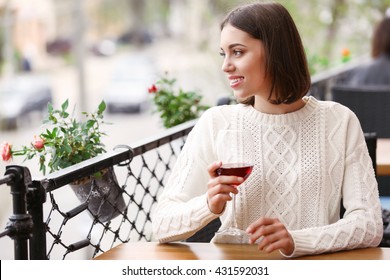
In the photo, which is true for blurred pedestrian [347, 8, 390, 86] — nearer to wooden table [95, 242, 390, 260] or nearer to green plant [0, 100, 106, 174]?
green plant [0, 100, 106, 174]

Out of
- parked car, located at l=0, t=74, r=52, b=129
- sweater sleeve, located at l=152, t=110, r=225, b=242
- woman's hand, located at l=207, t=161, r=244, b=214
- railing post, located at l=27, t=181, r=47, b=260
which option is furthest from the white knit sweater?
parked car, located at l=0, t=74, r=52, b=129

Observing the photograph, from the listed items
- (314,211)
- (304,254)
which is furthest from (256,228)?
(314,211)

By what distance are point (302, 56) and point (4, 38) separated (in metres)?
22.2

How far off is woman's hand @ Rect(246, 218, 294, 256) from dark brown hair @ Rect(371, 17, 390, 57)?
3.22 meters

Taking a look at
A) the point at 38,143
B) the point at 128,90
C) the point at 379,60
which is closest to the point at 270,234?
the point at 38,143

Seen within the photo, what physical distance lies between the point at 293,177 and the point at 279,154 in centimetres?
6

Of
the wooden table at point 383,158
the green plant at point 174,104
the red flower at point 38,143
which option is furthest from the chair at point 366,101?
the red flower at point 38,143

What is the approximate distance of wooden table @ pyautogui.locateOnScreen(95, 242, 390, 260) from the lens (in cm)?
163

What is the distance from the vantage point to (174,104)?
3010 millimetres

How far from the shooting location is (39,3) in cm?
2367

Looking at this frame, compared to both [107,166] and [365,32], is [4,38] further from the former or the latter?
[107,166]

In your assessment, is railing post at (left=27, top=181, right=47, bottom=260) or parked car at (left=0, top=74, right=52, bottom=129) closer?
railing post at (left=27, top=181, right=47, bottom=260)

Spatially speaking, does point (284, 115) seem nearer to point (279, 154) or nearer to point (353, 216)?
point (279, 154)

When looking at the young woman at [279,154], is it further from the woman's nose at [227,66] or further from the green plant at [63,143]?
the green plant at [63,143]
